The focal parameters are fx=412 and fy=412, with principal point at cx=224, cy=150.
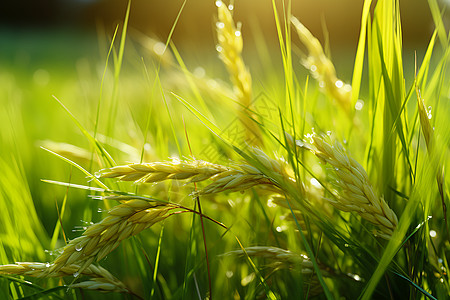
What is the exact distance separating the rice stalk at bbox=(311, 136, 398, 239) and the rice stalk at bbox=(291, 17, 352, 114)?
30 centimetres

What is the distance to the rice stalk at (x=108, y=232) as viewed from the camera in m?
0.38

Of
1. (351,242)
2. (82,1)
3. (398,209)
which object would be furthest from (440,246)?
(82,1)

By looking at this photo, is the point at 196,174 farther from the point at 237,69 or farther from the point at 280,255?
the point at 237,69

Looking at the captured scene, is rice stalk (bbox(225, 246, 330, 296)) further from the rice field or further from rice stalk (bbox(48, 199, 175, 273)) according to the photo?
rice stalk (bbox(48, 199, 175, 273))

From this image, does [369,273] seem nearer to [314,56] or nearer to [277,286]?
[277,286]

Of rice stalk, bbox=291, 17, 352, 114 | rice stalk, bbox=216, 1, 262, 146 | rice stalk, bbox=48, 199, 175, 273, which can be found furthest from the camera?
rice stalk, bbox=291, 17, 352, 114

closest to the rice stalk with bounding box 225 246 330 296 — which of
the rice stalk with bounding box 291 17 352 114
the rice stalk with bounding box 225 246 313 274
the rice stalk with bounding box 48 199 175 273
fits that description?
the rice stalk with bounding box 225 246 313 274

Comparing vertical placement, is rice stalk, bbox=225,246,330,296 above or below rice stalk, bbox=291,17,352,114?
below

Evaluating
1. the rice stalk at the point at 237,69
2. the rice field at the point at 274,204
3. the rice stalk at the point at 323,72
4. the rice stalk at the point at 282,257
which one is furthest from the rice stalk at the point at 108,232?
the rice stalk at the point at 323,72

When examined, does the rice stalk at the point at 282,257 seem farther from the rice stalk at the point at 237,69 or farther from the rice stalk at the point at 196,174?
the rice stalk at the point at 237,69

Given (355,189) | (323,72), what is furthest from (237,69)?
(355,189)

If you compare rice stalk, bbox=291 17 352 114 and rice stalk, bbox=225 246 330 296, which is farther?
rice stalk, bbox=291 17 352 114

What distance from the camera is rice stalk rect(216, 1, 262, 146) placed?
615 millimetres

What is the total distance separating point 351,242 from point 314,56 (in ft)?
1.26
